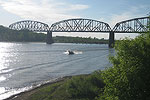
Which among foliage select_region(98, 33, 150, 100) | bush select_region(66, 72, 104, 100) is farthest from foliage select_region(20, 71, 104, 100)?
foliage select_region(98, 33, 150, 100)

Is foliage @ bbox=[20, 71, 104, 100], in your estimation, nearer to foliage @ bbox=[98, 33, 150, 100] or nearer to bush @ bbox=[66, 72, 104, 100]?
bush @ bbox=[66, 72, 104, 100]

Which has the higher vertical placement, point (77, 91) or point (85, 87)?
point (85, 87)

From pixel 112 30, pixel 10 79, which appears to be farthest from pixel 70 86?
pixel 112 30

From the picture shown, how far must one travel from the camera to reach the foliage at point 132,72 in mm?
12461

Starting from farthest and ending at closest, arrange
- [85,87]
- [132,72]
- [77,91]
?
[85,87] < [77,91] < [132,72]

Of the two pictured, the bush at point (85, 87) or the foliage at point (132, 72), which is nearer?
the foliage at point (132, 72)

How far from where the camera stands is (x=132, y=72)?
12.4 meters

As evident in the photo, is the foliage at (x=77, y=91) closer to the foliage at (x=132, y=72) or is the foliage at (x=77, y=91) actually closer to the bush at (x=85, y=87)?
the bush at (x=85, y=87)

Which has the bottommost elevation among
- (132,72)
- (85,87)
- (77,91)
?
(77,91)

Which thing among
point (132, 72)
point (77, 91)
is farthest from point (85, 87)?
point (132, 72)

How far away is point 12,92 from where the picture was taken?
27547 millimetres

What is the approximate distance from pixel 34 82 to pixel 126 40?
22.6m

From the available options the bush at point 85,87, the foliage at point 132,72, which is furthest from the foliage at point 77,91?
the foliage at point 132,72

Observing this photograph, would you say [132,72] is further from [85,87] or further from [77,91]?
[77,91]
